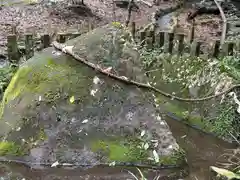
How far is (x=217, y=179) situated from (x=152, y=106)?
1.18m

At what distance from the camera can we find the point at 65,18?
1216 cm

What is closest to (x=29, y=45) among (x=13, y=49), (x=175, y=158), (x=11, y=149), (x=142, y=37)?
(x=13, y=49)

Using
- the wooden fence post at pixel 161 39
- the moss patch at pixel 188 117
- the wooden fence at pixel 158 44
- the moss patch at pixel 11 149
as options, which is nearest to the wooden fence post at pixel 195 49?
the wooden fence at pixel 158 44

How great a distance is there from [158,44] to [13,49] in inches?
109

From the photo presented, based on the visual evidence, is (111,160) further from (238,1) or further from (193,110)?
(238,1)

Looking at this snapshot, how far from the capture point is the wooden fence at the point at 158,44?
6.89 m

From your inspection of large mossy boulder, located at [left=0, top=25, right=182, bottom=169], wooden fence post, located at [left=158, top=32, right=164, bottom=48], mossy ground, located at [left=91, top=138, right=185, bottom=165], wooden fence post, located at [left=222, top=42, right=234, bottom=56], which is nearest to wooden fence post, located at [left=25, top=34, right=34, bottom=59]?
large mossy boulder, located at [left=0, top=25, right=182, bottom=169]

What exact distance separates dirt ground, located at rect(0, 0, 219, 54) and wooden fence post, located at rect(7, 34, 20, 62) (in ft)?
11.5

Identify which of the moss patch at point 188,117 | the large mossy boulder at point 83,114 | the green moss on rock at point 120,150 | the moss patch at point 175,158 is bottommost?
the moss patch at point 188,117

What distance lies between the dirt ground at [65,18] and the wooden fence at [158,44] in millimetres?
3554

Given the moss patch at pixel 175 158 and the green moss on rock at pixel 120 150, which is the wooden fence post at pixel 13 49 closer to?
the green moss on rock at pixel 120 150

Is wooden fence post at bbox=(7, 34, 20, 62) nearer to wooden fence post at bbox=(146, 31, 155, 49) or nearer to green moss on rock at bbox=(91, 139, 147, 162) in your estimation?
wooden fence post at bbox=(146, 31, 155, 49)

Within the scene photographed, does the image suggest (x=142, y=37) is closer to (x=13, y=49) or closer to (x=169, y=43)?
(x=169, y=43)

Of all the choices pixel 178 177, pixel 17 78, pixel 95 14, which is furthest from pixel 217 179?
pixel 95 14
